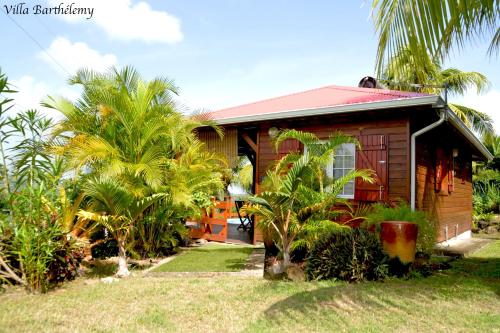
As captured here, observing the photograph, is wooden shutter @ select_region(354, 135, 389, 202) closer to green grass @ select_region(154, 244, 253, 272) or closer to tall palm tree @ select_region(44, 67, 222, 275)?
green grass @ select_region(154, 244, 253, 272)

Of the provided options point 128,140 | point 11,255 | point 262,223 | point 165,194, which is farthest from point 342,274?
point 11,255

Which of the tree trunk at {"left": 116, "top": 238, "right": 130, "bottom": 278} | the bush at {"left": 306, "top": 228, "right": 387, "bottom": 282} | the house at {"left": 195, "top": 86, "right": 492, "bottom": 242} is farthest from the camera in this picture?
the house at {"left": 195, "top": 86, "right": 492, "bottom": 242}

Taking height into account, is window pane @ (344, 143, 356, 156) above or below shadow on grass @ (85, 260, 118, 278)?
above

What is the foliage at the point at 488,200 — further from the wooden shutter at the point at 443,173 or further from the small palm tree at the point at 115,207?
the small palm tree at the point at 115,207

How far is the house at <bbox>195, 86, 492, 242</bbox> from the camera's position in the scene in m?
7.21

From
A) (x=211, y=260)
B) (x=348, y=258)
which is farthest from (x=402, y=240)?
(x=211, y=260)

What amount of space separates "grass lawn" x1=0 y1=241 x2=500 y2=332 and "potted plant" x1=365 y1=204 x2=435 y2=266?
17.6 inches

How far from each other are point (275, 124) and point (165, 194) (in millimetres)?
3259

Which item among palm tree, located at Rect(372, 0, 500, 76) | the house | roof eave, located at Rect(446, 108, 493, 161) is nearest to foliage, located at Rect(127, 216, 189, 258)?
the house

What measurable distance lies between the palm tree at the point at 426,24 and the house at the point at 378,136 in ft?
10.8

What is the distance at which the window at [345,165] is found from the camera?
797 centimetres

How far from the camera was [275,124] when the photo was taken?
8758mm

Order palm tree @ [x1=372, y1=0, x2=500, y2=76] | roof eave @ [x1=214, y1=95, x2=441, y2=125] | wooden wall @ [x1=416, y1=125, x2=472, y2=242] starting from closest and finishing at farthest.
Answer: palm tree @ [x1=372, y1=0, x2=500, y2=76] < roof eave @ [x1=214, y1=95, x2=441, y2=125] < wooden wall @ [x1=416, y1=125, x2=472, y2=242]

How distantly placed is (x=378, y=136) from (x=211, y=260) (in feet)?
12.4
